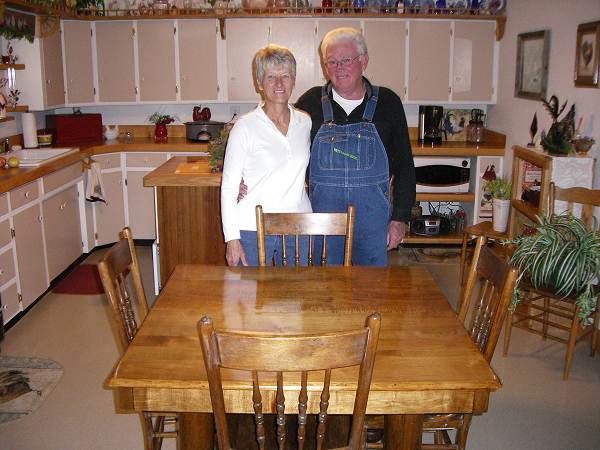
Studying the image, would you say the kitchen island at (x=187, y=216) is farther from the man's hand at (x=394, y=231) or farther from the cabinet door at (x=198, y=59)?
the cabinet door at (x=198, y=59)

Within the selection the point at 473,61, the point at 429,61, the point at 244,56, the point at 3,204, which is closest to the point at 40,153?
the point at 3,204

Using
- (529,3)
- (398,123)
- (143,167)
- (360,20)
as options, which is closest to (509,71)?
(529,3)

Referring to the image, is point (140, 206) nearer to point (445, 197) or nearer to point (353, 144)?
point (445, 197)

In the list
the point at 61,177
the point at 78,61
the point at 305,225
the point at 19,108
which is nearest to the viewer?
the point at 305,225

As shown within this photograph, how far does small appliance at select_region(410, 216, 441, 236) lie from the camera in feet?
17.3

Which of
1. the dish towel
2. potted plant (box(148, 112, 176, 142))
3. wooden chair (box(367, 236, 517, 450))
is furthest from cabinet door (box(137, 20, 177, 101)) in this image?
wooden chair (box(367, 236, 517, 450))

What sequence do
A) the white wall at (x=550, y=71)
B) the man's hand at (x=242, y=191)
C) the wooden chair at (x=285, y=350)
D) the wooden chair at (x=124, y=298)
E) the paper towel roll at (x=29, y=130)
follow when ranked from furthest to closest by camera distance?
the paper towel roll at (x=29, y=130) → the white wall at (x=550, y=71) → the man's hand at (x=242, y=191) → the wooden chair at (x=124, y=298) → the wooden chair at (x=285, y=350)

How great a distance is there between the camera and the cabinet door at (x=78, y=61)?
5236 millimetres

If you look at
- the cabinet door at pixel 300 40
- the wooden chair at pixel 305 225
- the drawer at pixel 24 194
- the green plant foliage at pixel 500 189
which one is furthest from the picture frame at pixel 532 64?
the drawer at pixel 24 194

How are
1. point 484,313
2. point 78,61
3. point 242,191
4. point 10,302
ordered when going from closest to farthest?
point 484,313 < point 242,191 < point 10,302 < point 78,61

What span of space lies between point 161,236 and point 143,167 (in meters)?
1.77

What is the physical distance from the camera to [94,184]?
16.0 feet

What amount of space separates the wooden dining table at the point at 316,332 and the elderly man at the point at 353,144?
0.44 metres

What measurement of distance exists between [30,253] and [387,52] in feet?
10.7
